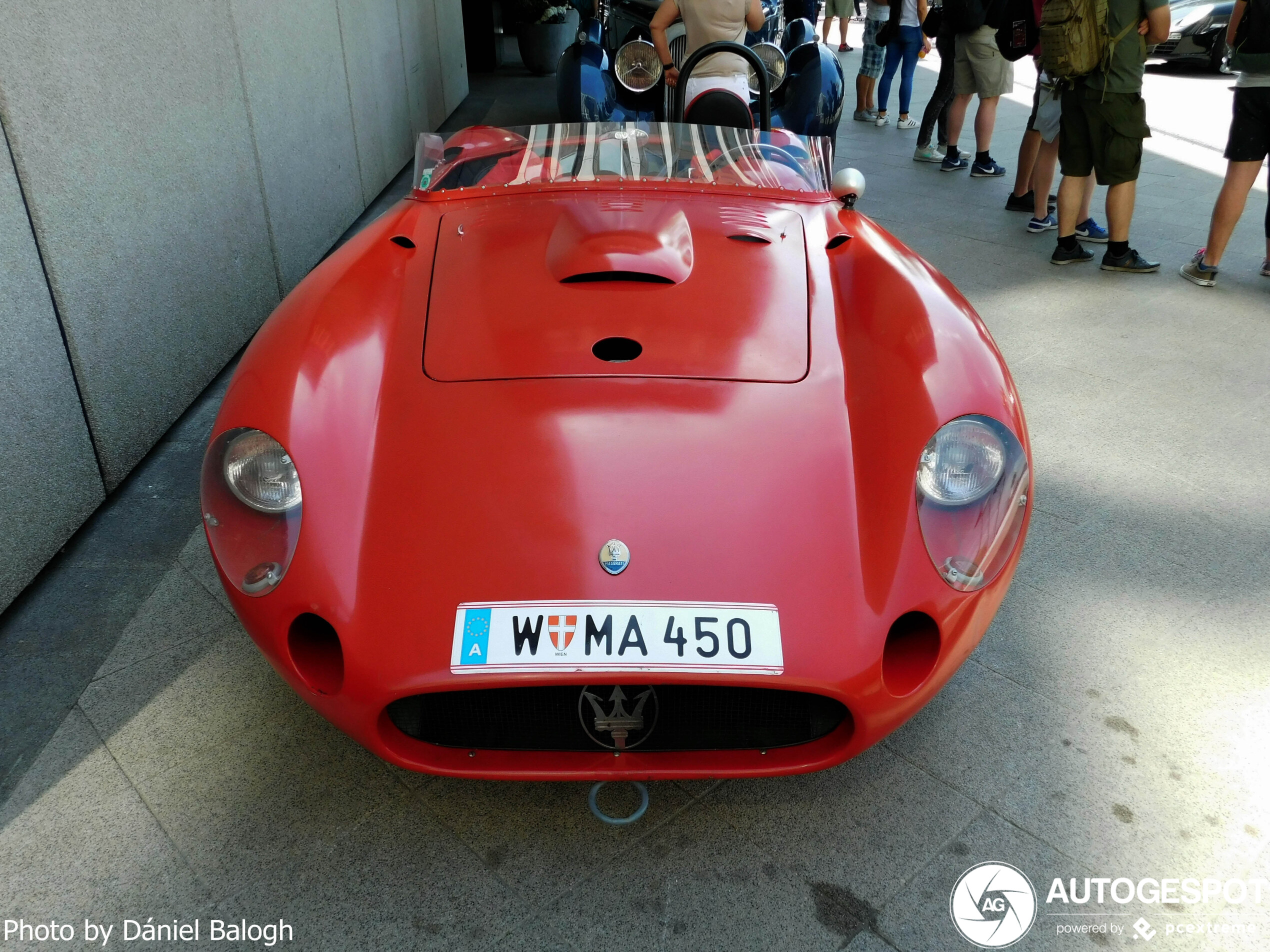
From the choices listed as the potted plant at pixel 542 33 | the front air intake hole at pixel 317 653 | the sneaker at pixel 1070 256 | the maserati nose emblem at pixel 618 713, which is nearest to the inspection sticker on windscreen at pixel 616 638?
the maserati nose emblem at pixel 618 713

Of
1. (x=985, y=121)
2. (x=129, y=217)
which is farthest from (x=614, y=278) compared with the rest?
(x=985, y=121)

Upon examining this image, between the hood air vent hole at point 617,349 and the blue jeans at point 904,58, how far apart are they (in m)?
6.61

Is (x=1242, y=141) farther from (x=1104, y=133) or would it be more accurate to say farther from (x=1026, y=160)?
(x=1026, y=160)

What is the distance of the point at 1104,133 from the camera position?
4.25m

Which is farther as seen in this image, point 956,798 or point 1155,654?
point 1155,654

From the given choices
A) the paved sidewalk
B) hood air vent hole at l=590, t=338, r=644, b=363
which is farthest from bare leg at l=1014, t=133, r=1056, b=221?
hood air vent hole at l=590, t=338, r=644, b=363

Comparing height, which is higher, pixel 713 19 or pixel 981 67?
pixel 713 19

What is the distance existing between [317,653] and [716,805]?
785 millimetres

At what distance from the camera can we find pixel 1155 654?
2148 mm

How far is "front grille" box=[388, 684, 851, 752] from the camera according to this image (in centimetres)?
160

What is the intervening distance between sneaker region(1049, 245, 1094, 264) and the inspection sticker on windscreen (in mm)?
3884

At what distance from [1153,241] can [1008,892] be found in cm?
448

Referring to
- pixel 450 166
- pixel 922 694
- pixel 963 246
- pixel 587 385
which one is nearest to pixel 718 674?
pixel 922 694

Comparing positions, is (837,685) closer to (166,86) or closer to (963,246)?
(166,86)
